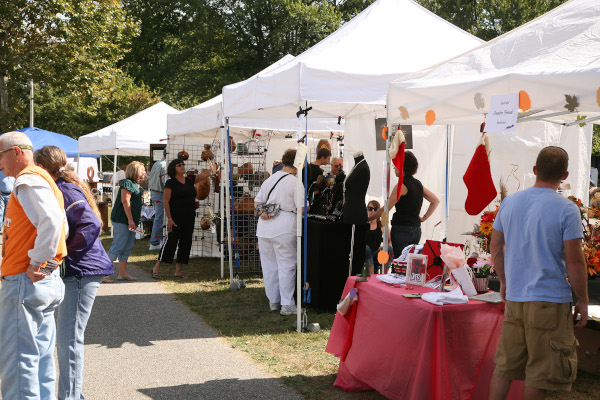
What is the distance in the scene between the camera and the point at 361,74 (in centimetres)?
603

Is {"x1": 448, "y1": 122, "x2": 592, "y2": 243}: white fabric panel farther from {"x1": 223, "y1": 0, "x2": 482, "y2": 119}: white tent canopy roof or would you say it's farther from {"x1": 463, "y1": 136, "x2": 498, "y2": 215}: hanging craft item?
{"x1": 463, "y1": 136, "x2": 498, "y2": 215}: hanging craft item

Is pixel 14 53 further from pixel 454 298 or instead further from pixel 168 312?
pixel 454 298

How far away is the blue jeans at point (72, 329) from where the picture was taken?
3.71 metres

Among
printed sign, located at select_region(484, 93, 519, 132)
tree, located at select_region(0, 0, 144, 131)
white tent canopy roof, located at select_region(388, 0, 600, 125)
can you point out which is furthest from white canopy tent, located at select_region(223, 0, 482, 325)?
tree, located at select_region(0, 0, 144, 131)

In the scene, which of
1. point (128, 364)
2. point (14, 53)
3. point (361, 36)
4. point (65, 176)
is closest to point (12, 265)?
point (65, 176)

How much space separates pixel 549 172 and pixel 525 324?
A: 0.84m

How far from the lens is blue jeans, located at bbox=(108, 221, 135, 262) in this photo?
8820 millimetres

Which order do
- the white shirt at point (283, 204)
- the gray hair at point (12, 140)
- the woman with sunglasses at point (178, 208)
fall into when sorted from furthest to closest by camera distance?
the woman with sunglasses at point (178, 208) → the white shirt at point (283, 204) → the gray hair at point (12, 140)

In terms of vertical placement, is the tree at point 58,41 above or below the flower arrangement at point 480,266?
above

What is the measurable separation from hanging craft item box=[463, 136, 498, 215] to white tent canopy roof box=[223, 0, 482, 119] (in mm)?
1286

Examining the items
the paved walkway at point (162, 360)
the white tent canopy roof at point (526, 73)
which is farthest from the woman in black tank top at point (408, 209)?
the paved walkway at point (162, 360)

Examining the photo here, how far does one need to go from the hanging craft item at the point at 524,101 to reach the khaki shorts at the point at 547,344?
1.36 m

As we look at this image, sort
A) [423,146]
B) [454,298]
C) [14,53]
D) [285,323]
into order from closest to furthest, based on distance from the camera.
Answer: [454,298] < [285,323] < [423,146] < [14,53]

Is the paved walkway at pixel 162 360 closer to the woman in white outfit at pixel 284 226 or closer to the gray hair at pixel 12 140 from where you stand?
the woman in white outfit at pixel 284 226
